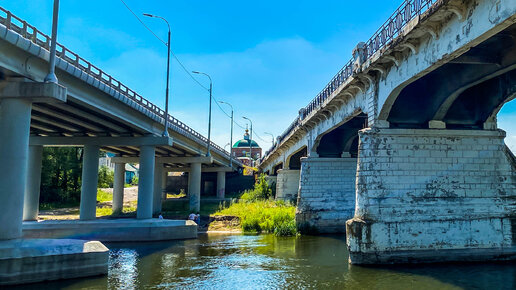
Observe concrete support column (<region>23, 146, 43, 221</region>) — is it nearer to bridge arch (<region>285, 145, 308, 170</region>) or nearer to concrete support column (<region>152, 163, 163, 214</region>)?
concrete support column (<region>152, 163, 163, 214</region>)

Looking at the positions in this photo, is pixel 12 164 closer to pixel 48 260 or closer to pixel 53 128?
pixel 48 260

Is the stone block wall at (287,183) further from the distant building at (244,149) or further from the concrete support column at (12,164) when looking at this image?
the distant building at (244,149)

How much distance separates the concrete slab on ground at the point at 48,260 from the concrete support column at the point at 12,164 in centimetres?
78

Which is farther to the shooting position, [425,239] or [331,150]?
[331,150]

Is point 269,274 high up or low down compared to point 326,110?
down

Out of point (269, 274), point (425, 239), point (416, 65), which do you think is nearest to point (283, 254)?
point (269, 274)

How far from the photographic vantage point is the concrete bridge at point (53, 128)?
14.3m

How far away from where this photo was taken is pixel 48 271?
13.7 m

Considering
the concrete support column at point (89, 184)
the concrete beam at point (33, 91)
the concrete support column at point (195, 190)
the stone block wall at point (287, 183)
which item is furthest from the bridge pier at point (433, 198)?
the stone block wall at point (287, 183)

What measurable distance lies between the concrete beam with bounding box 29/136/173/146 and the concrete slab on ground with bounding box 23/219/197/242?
6.40 meters

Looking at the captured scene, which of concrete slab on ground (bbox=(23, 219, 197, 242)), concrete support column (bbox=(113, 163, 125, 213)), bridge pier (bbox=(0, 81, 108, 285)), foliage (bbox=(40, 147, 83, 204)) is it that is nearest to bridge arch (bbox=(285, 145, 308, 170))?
concrete support column (bbox=(113, 163, 125, 213))

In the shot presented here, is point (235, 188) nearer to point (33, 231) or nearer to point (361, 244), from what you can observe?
point (33, 231)

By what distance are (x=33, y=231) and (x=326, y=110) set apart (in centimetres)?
2066

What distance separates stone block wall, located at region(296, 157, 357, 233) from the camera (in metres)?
29.2
